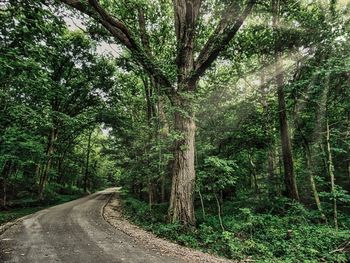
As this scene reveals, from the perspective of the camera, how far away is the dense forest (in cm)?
708

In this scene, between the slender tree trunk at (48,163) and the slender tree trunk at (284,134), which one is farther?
the slender tree trunk at (48,163)

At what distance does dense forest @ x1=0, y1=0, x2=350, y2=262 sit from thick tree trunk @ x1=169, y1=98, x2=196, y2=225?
0.04 meters

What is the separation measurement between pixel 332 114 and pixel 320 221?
16.4 ft

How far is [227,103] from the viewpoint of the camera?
12859 millimetres

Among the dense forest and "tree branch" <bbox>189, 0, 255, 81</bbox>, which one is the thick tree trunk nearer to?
the dense forest

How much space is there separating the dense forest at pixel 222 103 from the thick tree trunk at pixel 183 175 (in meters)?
0.04

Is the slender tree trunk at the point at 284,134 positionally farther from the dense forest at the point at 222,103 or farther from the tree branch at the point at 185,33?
the tree branch at the point at 185,33

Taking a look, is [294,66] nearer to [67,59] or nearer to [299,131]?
[299,131]

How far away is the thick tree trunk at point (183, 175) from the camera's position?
343 inches

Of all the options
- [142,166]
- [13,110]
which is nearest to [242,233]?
[142,166]

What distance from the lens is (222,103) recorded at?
12.7 metres

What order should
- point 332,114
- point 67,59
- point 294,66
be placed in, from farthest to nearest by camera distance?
point 67,59 < point 294,66 < point 332,114

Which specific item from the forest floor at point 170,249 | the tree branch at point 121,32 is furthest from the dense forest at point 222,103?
the forest floor at point 170,249

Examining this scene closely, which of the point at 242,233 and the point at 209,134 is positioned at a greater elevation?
the point at 209,134
